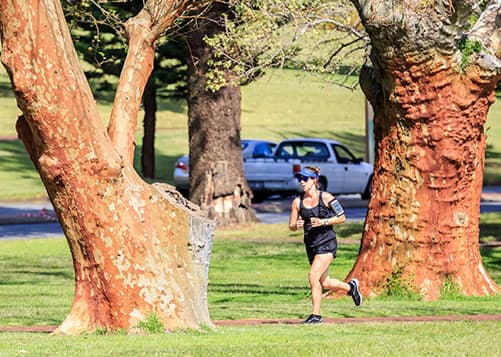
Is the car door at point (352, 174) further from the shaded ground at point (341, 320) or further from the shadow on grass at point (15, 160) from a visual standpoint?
the shaded ground at point (341, 320)

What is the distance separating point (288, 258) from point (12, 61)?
12740mm

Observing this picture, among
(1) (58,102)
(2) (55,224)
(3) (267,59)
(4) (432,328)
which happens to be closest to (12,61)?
(1) (58,102)

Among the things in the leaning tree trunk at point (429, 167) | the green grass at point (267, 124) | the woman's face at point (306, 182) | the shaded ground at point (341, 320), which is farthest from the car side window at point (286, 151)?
the woman's face at point (306, 182)

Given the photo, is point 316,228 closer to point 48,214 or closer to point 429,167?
point 429,167

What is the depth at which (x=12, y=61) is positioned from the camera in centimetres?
1224

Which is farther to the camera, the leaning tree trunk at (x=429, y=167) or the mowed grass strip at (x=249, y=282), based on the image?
the leaning tree trunk at (x=429, y=167)

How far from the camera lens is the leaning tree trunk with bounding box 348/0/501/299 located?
17.4 meters

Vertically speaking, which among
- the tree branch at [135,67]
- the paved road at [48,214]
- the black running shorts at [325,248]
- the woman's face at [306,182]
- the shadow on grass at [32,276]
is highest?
the tree branch at [135,67]

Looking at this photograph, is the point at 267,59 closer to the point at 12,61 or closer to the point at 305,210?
the point at 305,210

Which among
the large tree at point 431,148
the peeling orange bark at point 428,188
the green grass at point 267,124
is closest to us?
the large tree at point 431,148

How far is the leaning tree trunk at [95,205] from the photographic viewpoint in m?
12.3

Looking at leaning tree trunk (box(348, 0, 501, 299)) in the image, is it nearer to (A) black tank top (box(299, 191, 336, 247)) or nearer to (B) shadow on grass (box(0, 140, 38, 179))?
(A) black tank top (box(299, 191, 336, 247))

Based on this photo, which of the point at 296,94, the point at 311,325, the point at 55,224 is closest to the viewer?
the point at 311,325

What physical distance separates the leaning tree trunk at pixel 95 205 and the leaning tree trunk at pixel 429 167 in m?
5.29
